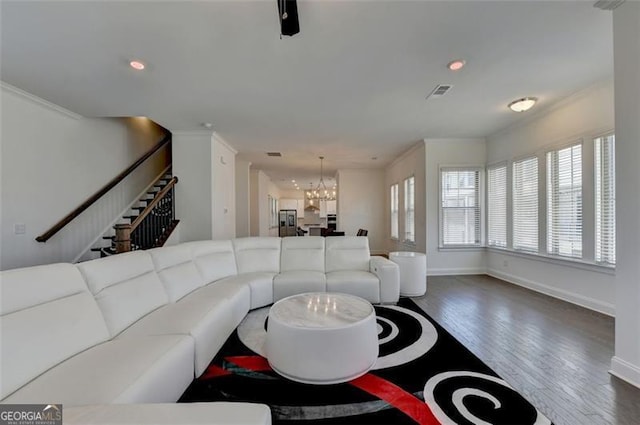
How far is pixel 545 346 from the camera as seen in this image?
244 cm

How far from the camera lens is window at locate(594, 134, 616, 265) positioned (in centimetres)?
314

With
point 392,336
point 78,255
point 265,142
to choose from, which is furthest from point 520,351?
point 78,255

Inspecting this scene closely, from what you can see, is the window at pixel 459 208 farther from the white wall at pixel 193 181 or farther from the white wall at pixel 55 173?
the white wall at pixel 55 173

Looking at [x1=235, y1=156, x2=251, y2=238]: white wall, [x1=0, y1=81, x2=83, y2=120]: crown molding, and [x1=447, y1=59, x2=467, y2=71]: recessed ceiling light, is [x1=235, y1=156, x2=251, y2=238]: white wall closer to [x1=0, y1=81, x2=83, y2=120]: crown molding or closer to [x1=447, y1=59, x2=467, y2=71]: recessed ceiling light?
[x1=0, y1=81, x2=83, y2=120]: crown molding

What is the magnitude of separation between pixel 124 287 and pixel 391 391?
2117mm

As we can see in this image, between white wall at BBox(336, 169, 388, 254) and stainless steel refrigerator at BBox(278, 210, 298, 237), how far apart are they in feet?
17.2

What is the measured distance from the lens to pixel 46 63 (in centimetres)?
263

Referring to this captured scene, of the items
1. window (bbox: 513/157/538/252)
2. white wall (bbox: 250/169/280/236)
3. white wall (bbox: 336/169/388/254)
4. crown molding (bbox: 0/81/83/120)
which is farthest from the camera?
white wall (bbox: 250/169/280/236)

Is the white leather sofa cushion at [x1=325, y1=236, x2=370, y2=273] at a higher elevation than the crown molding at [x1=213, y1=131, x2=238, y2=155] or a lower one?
lower

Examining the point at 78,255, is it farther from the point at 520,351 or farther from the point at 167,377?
the point at 520,351

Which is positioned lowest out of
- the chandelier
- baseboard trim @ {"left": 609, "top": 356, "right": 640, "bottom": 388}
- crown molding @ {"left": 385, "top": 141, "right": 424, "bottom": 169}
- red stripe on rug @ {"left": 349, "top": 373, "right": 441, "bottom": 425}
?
red stripe on rug @ {"left": 349, "top": 373, "right": 441, "bottom": 425}

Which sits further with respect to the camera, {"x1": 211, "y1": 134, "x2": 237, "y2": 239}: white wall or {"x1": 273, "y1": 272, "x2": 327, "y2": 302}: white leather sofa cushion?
{"x1": 211, "y1": 134, "x2": 237, "y2": 239}: white wall

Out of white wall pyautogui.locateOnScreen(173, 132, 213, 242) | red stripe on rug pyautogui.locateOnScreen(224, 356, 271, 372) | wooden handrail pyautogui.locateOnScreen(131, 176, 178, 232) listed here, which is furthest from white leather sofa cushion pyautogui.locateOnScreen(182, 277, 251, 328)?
white wall pyautogui.locateOnScreen(173, 132, 213, 242)

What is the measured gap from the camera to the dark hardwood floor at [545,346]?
1693mm
